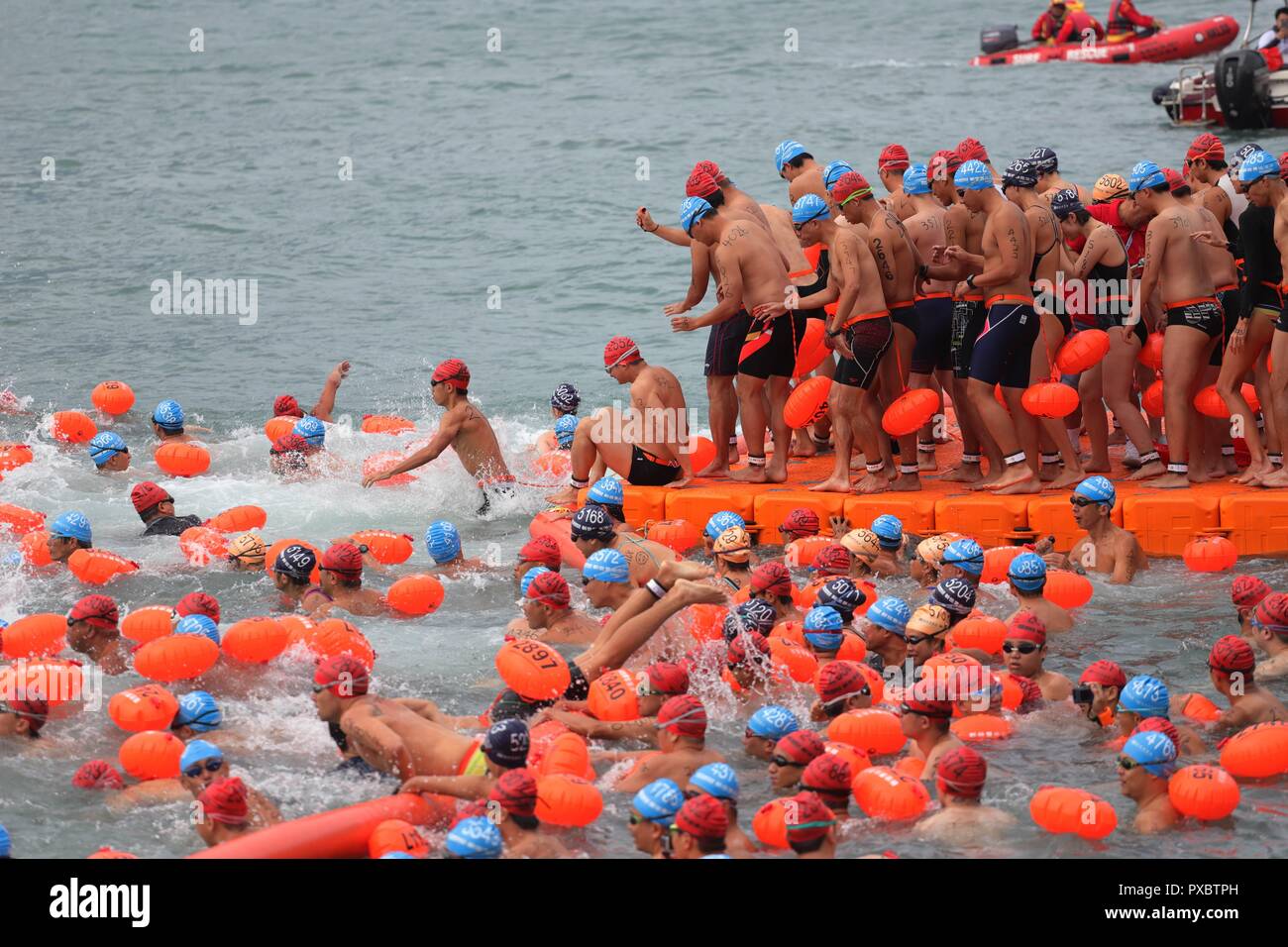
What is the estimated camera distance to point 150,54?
4122 cm

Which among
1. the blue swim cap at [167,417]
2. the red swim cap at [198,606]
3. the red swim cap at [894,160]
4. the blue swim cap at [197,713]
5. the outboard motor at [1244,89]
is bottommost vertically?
the blue swim cap at [197,713]

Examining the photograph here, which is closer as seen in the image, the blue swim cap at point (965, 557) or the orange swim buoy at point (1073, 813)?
the orange swim buoy at point (1073, 813)

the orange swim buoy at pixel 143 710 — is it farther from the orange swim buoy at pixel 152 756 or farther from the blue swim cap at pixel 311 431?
the blue swim cap at pixel 311 431

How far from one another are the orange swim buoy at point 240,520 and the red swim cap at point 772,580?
507 centimetres

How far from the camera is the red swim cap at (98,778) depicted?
8664 millimetres

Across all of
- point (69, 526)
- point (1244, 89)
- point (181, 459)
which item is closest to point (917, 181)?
point (69, 526)

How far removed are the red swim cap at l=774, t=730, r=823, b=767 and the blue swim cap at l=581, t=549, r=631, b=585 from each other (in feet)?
7.49

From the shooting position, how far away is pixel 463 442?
46.3 feet

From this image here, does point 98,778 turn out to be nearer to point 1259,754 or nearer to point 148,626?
point 148,626

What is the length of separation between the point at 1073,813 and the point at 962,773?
55cm

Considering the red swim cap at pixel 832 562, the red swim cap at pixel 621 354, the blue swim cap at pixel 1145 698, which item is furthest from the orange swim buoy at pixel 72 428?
the blue swim cap at pixel 1145 698

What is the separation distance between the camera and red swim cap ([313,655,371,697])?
8242 mm

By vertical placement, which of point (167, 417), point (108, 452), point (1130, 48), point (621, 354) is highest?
point (1130, 48)
